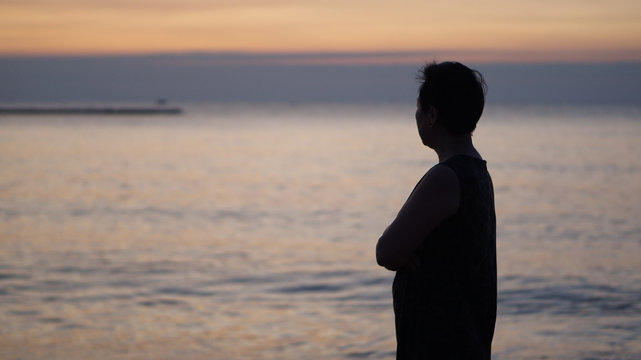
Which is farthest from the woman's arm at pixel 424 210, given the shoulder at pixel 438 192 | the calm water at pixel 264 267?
the calm water at pixel 264 267

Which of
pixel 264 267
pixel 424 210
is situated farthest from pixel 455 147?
pixel 264 267

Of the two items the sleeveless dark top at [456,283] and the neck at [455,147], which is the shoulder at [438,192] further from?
the neck at [455,147]

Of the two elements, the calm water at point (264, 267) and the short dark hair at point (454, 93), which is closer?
the short dark hair at point (454, 93)

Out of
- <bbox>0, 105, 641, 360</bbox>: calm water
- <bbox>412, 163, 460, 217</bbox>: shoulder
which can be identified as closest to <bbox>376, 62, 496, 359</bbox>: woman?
<bbox>412, 163, 460, 217</bbox>: shoulder

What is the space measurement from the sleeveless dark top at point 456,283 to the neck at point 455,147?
0.11 ft

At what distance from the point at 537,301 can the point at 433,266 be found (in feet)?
24.7

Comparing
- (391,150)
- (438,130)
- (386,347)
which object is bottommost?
(386,347)

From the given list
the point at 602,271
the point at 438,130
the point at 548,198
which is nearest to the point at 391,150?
the point at 548,198

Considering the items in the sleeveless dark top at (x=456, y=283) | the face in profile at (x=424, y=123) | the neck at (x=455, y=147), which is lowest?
the sleeveless dark top at (x=456, y=283)

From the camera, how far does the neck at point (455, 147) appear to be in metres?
2.59

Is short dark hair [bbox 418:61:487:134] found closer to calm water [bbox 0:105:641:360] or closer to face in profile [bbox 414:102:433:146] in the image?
face in profile [bbox 414:102:433:146]

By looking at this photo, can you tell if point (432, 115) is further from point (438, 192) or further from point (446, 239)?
point (446, 239)

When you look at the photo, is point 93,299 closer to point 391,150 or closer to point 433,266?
point 433,266

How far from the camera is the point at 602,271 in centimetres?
1152
